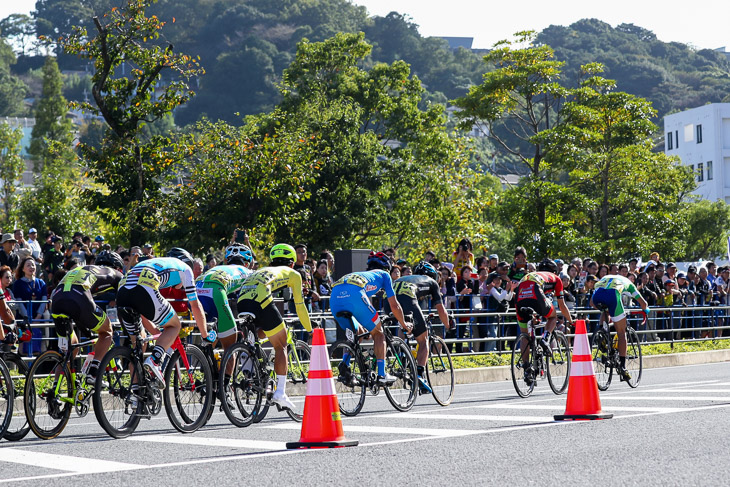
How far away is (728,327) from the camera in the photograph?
2642cm

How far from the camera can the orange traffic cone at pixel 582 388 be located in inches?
418

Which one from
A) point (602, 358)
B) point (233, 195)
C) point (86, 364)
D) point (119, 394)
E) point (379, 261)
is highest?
point (233, 195)

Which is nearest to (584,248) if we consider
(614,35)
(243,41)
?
(243,41)

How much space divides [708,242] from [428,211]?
27.0 m

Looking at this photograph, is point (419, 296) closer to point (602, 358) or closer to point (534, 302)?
point (534, 302)

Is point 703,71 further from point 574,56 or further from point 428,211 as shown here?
point 428,211

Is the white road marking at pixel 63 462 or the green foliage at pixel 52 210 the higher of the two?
the green foliage at pixel 52 210

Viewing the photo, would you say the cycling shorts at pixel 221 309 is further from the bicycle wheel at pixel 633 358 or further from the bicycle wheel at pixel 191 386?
the bicycle wheel at pixel 633 358

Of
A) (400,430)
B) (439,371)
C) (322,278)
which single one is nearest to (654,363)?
(322,278)

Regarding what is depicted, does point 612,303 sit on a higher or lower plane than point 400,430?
higher

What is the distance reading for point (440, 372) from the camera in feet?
46.9

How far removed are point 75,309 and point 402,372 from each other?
4.26 metres

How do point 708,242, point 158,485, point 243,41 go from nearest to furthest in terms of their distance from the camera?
point 158,485
point 708,242
point 243,41

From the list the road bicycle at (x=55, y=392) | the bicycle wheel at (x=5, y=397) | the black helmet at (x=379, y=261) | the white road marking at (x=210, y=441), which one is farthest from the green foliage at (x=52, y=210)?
the white road marking at (x=210, y=441)
